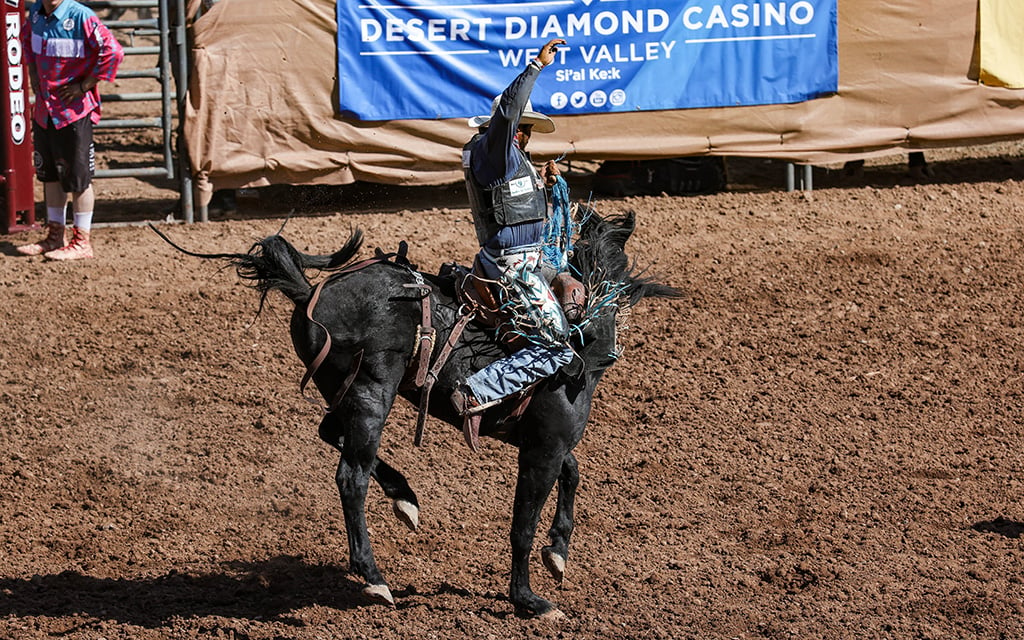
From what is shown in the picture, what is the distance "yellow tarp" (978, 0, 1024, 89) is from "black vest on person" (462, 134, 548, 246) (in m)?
7.32

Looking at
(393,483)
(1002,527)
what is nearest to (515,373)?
(393,483)

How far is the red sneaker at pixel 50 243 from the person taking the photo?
10.7 metres

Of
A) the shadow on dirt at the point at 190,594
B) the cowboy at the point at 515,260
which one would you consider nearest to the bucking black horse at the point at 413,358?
the cowboy at the point at 515,260

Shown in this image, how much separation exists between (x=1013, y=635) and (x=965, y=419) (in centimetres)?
255

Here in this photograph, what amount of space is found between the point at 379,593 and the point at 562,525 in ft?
3.32

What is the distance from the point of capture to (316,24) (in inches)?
448

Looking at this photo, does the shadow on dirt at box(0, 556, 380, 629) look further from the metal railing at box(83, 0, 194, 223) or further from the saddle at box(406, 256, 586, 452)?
the metal railing at box(83, 0, 194, 223)

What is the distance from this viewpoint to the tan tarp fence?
37.3ft

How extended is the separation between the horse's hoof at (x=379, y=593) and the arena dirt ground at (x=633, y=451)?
0.11 m

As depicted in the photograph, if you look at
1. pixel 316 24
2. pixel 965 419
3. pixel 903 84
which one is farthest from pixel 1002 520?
pixel 316 24

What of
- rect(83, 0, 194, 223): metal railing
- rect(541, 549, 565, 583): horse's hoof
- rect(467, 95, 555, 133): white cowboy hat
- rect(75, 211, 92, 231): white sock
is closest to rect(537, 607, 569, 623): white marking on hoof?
rect(541, 549, 565, 583): horse's hoof

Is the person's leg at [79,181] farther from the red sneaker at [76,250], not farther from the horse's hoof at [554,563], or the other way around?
the horse's hoof at [554,563]

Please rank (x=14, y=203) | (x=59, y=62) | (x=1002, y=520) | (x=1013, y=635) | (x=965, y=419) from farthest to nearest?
(x=14, y=203) → (x=59, y=62) → (x=965, y=419) → (x=1002, y=520) → (x=1013, y=635)

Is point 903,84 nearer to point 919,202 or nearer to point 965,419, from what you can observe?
point 919,202
